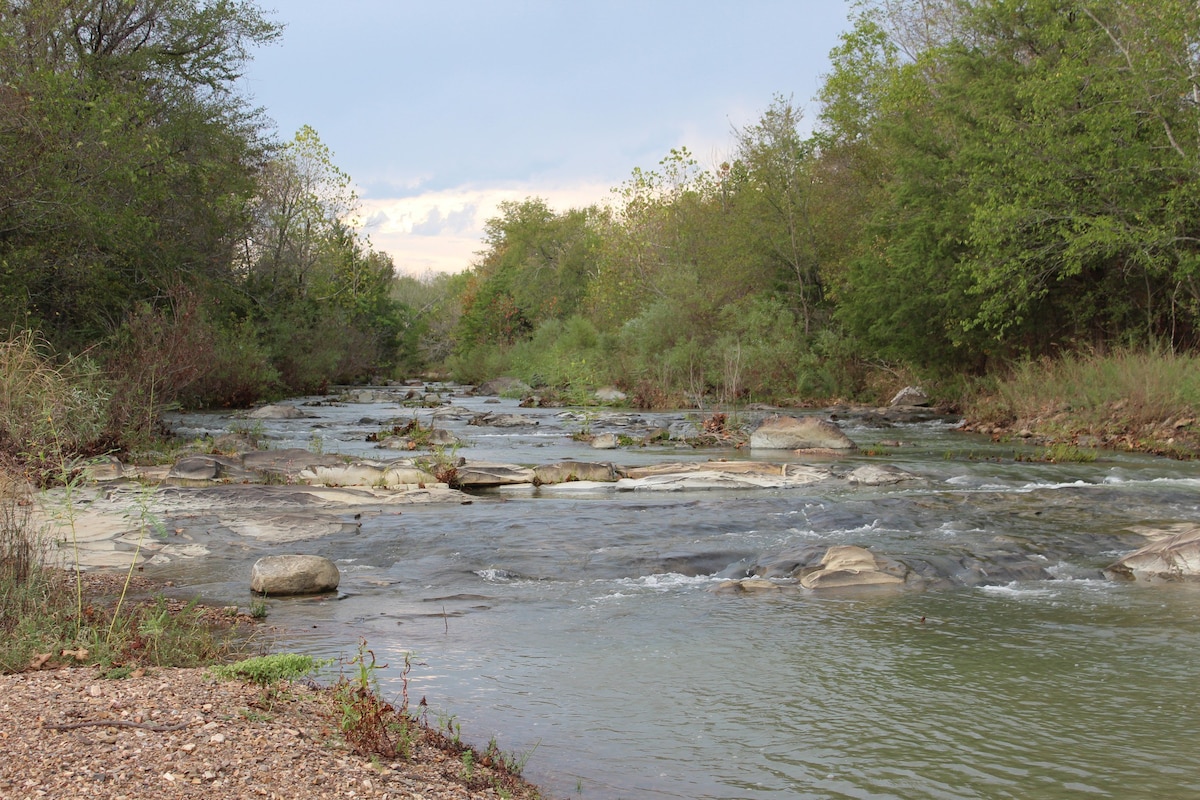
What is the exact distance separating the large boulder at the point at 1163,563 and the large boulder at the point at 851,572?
2.06m

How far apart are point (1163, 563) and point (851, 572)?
2.91m

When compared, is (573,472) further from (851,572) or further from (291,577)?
(291,577)

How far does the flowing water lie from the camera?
15.5ft

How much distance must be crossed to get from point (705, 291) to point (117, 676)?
115 feet

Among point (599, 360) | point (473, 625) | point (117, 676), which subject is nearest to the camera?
point (117, 676)

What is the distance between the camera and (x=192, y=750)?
3932 mm

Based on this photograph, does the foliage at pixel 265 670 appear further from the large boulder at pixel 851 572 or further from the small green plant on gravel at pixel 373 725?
the large boulder at pixel 851 572

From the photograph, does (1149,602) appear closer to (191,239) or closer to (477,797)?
(477,797)

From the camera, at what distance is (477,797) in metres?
4.01

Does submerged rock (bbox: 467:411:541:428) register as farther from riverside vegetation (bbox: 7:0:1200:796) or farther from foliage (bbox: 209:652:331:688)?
foliage (bbox: 209:652:331:688)

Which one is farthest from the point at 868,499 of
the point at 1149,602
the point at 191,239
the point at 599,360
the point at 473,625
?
the point at 599,360

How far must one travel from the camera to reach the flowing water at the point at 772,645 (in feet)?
15.5

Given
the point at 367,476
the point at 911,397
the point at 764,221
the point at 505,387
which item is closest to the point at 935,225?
the point at 911,397

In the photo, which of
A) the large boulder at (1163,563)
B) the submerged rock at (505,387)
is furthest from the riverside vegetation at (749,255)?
the large boulder at (1163,563)
